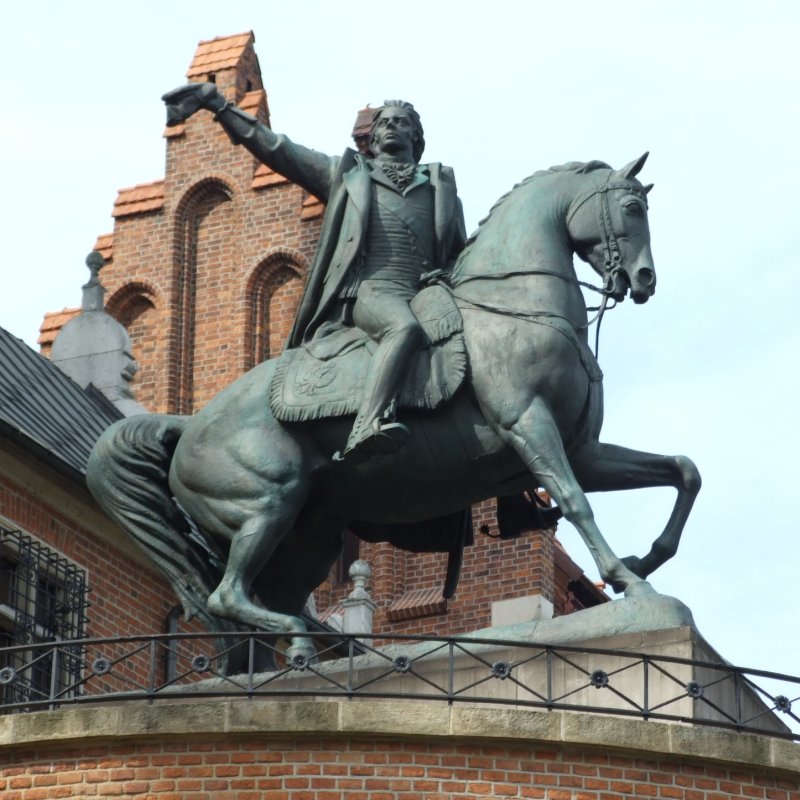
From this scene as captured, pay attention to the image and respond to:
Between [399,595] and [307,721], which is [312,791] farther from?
[399,595]

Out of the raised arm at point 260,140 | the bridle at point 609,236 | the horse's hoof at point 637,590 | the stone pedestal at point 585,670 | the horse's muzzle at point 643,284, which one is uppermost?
the raised arm at point 260,140

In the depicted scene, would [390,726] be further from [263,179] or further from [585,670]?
[263,179]

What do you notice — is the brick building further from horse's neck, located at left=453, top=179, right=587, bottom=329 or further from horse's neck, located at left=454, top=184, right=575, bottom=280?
horse's neck, located at left=454, top=184, right=575, bottom=280

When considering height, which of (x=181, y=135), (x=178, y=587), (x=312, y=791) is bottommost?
(x=312, y=791)

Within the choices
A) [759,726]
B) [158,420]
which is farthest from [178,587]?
[759,726]

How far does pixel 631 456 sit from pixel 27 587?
7.08 meters

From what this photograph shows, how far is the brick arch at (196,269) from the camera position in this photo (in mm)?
32531

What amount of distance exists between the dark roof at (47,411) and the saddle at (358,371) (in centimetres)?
579

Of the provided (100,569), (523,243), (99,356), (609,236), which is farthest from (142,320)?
(609,236)

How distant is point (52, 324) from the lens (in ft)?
107

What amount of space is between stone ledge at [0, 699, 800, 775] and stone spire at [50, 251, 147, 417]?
12.8 m

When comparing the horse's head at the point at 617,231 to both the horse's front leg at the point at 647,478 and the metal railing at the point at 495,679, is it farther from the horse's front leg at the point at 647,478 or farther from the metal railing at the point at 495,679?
the metal railing at the point at 495,679

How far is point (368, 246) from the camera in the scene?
18.4 meters

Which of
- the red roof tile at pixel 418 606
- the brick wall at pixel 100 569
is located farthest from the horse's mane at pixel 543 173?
the red roof tile at pixel 418 606
